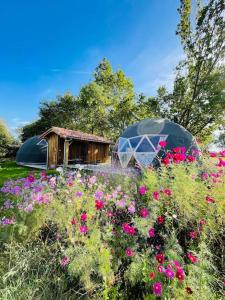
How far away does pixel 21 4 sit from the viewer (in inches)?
380

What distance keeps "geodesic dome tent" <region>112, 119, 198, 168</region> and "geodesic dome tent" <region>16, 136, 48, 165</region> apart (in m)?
11.0

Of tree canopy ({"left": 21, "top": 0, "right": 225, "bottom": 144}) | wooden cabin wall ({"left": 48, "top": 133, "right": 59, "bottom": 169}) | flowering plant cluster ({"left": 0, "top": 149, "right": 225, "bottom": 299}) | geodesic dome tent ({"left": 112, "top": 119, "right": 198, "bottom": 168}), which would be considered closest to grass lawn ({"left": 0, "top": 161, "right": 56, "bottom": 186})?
wooden cabin wall ({"left": 48, "top": 133, "right": 59, "bottom": 169})

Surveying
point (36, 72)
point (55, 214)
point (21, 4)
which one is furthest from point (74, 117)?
point (55, 214)

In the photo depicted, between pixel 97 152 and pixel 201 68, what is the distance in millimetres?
12517

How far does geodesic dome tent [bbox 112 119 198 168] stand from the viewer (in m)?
10.8

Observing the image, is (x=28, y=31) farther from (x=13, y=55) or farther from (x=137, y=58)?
(x=137, y=58)

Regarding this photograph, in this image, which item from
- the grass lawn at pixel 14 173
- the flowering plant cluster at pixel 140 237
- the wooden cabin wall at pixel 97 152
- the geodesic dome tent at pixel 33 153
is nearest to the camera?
the flowering plant cluster at pixel 140 237

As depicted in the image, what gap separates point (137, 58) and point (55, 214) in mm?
14649

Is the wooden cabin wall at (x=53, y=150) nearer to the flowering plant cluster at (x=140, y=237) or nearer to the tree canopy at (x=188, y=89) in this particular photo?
the tree canopy at (x=188, y=89)

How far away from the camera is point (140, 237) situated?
2.88 m

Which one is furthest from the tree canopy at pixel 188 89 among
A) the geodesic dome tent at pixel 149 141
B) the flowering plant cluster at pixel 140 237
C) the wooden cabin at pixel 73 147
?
the flowering plant cluster at pixel 140 237

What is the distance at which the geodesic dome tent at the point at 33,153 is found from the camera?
1991 centimetres

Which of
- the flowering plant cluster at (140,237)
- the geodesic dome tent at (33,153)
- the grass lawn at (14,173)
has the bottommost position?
the grass lawn at (14,173)

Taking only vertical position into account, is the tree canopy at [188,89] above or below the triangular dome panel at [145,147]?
above
